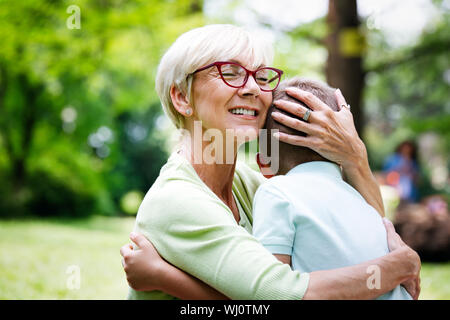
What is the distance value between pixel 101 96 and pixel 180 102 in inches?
600

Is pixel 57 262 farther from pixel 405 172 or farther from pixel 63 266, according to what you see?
pixel 405 172

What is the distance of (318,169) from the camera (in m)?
1.79

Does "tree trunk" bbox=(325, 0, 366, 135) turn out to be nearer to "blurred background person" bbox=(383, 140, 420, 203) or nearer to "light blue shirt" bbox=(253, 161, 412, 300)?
"blurred background person" bbox=(383, 140, 420, 203)

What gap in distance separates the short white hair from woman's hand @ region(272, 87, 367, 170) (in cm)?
22

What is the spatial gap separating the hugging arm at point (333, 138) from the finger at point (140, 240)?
2.14 ft

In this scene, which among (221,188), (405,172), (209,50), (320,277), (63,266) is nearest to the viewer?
(320,277)

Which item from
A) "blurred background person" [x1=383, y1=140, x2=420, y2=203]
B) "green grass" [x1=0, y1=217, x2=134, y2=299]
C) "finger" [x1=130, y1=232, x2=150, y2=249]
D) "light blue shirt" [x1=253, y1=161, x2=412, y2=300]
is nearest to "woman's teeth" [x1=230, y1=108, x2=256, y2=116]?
"light blue shirt" [x1=253, y1=161, x2=412, y2=300]

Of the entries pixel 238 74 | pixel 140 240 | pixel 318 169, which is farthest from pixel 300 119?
pixel 140 240

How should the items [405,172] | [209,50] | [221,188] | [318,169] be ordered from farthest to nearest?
[405,172]
[221,188]
[209,50]
[318,169]

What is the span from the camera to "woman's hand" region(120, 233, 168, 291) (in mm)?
1689

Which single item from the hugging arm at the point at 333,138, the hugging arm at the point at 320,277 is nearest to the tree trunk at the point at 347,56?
the hugging arm at the point at 333,138

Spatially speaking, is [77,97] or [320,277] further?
[77,97]

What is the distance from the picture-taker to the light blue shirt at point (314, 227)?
1.58m

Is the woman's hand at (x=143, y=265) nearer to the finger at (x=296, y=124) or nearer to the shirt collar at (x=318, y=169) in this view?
the shirt collar at (x=318, y=169)
